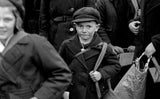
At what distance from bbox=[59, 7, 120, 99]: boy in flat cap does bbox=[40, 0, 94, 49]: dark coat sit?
1.07 m

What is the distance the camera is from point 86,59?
4836 millimetres

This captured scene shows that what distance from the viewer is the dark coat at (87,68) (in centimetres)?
477

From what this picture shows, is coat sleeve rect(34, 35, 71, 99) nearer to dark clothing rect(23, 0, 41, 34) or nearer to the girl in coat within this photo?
the girl in coat

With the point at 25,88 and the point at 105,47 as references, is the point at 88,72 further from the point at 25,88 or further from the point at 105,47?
the point at 25,88

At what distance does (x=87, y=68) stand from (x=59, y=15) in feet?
4.98

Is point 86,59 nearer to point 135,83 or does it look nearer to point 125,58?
point 135,83

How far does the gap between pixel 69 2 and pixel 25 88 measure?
9.38ft

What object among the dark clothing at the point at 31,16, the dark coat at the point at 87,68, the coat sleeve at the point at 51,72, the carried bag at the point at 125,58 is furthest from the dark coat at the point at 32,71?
the dark clothing at the point at 31,16

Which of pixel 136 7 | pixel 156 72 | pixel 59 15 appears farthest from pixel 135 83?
pixel 59 15

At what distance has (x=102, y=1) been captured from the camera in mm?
6270

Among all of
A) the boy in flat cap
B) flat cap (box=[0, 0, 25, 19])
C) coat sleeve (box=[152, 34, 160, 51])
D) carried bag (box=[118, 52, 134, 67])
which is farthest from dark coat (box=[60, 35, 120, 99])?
flat cap (box=[0, 0, 25, 19])

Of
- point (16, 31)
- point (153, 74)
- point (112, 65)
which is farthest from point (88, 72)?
point (16, 31)

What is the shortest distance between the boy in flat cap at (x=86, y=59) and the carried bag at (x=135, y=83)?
179mm

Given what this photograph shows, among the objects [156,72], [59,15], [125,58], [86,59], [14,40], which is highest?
[14,40]
